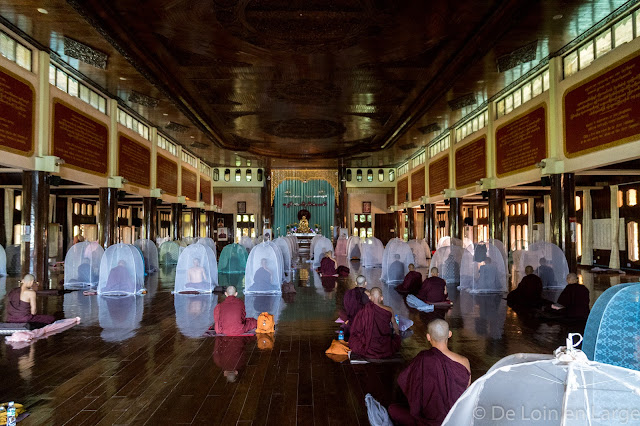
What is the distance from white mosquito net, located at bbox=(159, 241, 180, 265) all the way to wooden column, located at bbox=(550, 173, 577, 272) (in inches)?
611

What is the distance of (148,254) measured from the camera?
17203 mm

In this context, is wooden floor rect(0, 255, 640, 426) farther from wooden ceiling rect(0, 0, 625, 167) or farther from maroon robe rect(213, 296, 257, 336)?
wooden ceiling rect(0, 0, 625, 167)

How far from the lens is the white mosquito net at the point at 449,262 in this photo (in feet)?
45.4

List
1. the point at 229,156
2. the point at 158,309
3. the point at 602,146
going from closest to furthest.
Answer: the point at 158,309 → the point at 602,146 → the point at 229,156

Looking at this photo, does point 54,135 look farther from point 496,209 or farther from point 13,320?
point 496,209

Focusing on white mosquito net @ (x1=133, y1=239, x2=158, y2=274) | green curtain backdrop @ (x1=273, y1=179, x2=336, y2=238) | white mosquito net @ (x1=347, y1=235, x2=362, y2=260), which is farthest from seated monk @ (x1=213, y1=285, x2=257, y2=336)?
green curtain backdrop @ (x1=273, y1=179, x2=336, y2=238)

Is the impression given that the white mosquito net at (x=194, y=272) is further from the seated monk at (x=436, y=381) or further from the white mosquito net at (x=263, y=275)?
the seated monk at (x=436, y=381)

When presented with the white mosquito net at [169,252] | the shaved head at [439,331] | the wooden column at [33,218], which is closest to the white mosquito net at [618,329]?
the shaved head at [439,331]

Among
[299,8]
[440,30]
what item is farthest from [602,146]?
[299,8]

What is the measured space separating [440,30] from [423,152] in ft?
53.3

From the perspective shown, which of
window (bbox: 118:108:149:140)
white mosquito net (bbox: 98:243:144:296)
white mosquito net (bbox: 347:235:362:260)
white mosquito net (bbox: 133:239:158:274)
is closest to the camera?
white mosquito net (bbox: 98:243:144:296)

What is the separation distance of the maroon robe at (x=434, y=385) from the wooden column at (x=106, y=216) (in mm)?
14752

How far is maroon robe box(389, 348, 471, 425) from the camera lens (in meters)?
3.43

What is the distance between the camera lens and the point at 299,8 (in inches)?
391
